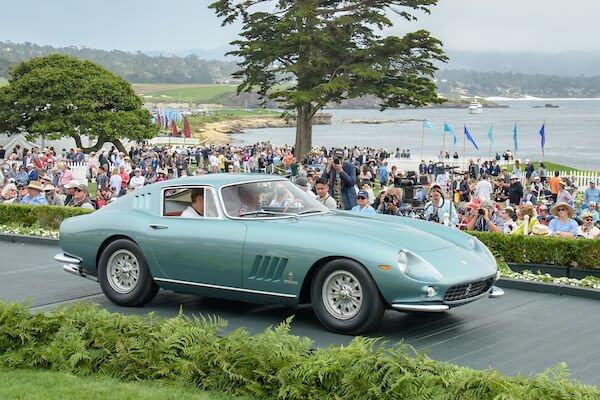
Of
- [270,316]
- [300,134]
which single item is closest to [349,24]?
[300,134]

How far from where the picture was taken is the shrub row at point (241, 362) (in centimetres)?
563

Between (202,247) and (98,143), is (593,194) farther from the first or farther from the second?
(98,143)

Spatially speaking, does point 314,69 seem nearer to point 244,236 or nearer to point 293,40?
point 293,40

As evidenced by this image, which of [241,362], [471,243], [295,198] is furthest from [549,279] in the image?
[241,362]

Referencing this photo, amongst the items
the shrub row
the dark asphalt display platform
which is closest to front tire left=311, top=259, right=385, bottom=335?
the dark asphalt display platform

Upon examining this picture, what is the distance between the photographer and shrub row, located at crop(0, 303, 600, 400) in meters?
5.63

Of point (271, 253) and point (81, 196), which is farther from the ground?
point (271, 253)

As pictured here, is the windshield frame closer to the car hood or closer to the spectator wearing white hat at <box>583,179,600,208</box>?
the car hood

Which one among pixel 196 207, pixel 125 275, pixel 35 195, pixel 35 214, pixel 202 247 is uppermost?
pixel 196 207

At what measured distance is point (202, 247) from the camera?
342 inches

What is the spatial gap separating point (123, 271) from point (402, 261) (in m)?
3.49

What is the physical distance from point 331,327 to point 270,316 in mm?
1213

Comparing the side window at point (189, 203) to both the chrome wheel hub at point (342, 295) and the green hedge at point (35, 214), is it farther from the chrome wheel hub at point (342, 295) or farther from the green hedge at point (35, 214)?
the green hedge at point (35, 214)

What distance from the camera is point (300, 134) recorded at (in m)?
51.1
